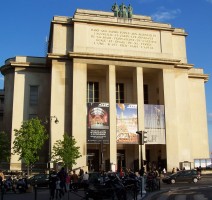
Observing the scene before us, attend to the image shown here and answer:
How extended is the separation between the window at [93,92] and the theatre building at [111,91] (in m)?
0.14

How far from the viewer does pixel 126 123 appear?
41.6m

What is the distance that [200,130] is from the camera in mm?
49125

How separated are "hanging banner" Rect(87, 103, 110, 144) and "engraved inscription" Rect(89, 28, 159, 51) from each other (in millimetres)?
8890

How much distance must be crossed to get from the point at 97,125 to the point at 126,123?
3.68 metres

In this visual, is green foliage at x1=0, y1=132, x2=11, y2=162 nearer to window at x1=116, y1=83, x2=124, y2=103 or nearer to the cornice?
window at x1=116, y1=83, x2=124, y2=103

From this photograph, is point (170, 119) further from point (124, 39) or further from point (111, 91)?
point (124, 39)

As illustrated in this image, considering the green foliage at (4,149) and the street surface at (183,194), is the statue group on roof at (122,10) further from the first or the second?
the street surface at (183,194)

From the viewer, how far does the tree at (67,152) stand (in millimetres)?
36344

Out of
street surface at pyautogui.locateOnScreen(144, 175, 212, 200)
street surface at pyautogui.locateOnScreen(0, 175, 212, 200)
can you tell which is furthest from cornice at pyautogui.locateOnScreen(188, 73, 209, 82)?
street surface at pyautogui.locateOnScreen(0, 175, 212, 200)

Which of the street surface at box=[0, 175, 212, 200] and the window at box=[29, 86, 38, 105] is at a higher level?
the window at box=[29, 86, 38, 105]

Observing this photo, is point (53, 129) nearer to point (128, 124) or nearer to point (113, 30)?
point (128, 124)

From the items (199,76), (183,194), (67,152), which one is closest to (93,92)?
(67,152)

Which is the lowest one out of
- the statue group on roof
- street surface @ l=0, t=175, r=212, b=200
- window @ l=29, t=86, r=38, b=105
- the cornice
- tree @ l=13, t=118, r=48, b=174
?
street surface @ l=0, t=175, r=212, b=200

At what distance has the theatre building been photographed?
135 ft
